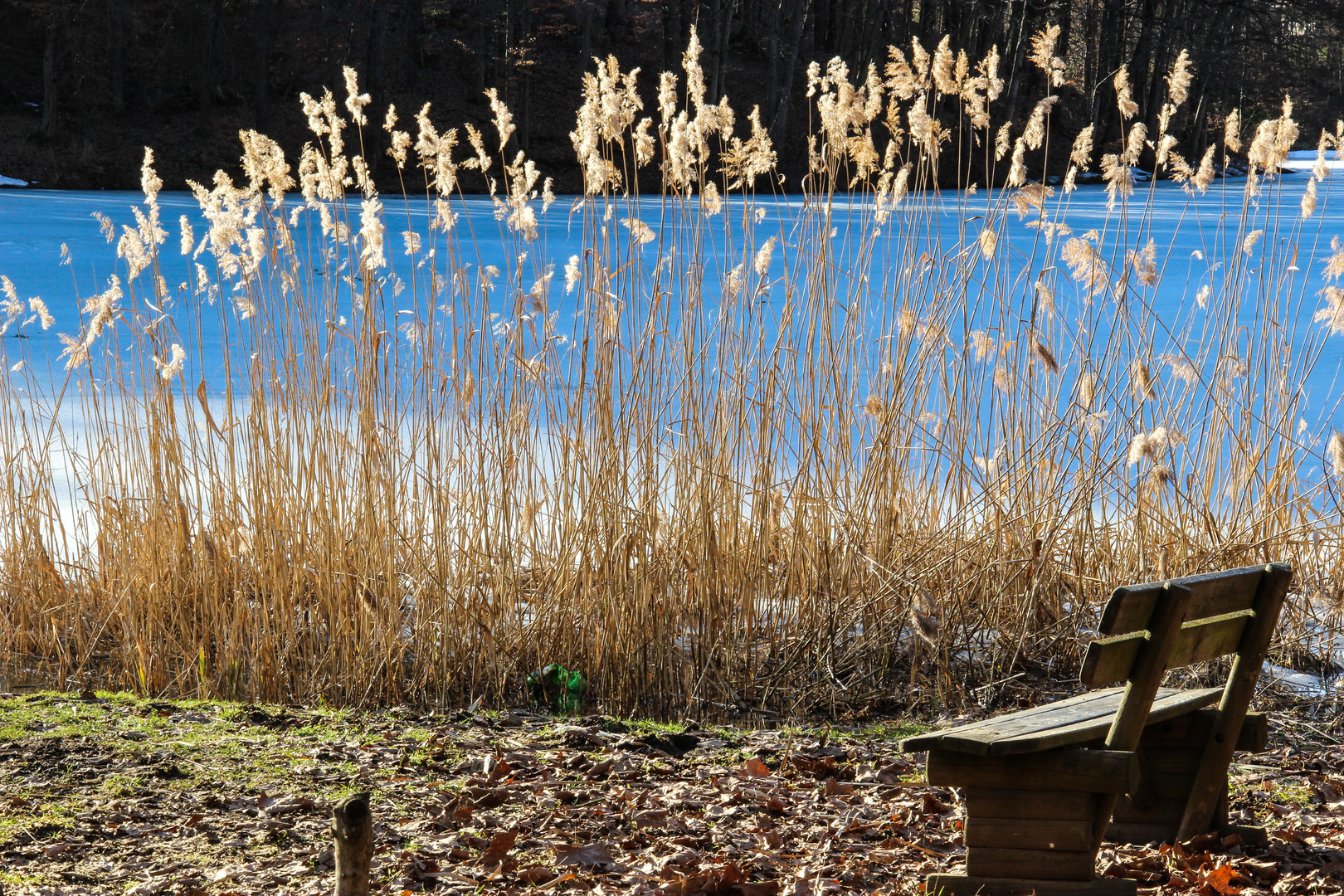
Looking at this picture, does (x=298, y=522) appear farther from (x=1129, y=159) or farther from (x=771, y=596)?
(x=1129, y=159)

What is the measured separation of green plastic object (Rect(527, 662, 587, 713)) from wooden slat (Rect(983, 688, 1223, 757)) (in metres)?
1.50

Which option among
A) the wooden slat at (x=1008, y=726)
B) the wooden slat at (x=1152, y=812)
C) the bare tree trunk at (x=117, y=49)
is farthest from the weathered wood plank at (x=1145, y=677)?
the bare tree trunk at (x=117, y=49)

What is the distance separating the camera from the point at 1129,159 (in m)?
3.12

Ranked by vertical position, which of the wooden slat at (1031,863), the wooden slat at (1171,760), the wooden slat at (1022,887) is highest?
the wooden slat at (1171,760)

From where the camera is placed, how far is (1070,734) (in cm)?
175

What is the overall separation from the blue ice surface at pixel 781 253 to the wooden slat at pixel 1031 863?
1597mm

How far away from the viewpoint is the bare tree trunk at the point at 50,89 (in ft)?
59.9

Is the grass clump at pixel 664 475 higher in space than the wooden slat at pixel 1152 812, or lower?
higher

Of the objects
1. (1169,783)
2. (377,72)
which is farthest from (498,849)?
(377,72)

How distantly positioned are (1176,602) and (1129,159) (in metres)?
1.85

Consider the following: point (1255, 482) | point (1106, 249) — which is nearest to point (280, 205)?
point (1255, 482)

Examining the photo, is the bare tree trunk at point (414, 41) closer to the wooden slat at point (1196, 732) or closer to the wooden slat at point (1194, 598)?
the wooden slat at point (1196, 732)

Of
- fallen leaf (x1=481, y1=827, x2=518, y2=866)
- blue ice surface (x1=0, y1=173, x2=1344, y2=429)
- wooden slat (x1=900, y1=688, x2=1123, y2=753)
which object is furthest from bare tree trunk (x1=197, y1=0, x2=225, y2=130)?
wooden slat (x1=900, y1=688, x2=1123, y2=753)

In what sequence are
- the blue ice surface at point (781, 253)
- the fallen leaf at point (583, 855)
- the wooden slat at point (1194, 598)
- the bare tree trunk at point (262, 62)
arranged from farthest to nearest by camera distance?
the bare tree trunk at point (262, 62) → the blue ice surface at point (781, 253) → the fallen leaf at point (583, 855) → the wooden slat at point (1194, 598)
